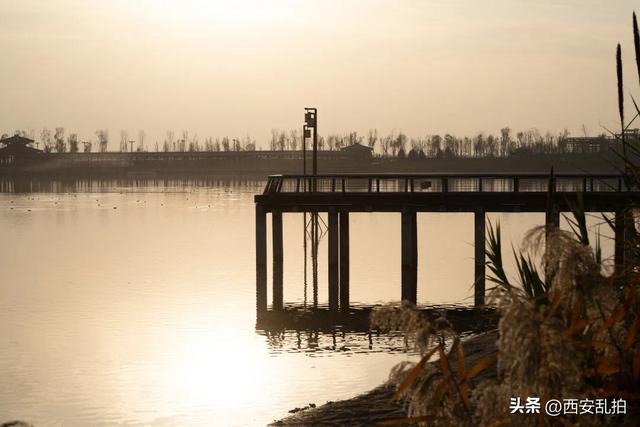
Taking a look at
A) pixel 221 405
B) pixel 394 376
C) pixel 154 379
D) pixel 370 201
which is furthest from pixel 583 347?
pixel 370 201

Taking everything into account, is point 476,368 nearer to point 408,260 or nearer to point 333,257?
point 408,260

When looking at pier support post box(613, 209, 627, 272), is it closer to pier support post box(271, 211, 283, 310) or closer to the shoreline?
the shoreline

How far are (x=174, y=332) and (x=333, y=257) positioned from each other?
9.84 m

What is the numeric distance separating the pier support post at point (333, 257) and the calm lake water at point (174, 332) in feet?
2.18

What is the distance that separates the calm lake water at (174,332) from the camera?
77.9 ft

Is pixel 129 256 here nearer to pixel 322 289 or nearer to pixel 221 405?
pixel 322 289

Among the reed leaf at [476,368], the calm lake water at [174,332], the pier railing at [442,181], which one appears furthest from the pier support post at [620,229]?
the calm lake water at [174,332]

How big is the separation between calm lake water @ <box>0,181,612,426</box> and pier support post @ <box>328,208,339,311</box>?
0.66 m

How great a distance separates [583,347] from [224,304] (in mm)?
36732

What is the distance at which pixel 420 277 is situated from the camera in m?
50.3

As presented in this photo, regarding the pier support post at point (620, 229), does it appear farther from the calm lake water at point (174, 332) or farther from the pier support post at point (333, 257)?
the pier support post at point (333, 257)

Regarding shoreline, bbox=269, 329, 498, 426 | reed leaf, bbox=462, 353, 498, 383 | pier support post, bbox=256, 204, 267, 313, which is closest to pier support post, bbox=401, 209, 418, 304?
pier support post, bbox=256, 204, 267, 313

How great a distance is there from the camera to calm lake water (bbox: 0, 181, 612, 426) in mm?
23750

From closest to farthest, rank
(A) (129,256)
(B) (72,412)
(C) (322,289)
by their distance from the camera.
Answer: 1. (B) (72,412)
2. (C) (322,289)
3. (A) (129,256)
